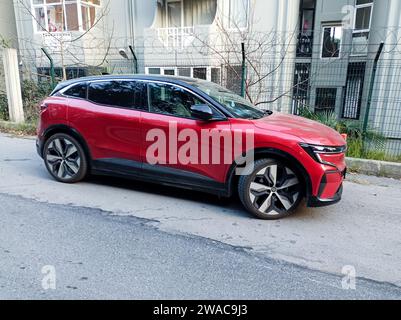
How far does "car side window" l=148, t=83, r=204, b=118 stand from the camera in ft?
13.6

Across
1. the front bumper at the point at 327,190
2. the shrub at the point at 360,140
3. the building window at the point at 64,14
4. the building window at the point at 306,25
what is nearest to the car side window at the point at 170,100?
the front bumper at the point at 327,190

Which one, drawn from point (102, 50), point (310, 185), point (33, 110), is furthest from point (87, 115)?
point (102, 50)

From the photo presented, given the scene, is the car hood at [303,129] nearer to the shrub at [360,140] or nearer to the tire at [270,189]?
the tire at [270,189]

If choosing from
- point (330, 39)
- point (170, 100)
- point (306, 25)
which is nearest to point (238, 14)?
point (306, 25)

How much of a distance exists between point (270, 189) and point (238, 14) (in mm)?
10178

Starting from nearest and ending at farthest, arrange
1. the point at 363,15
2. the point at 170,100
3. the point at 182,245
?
the point at 182,245
the point at 170,100
the point at 363,15

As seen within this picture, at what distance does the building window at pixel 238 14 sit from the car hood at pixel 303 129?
896cm

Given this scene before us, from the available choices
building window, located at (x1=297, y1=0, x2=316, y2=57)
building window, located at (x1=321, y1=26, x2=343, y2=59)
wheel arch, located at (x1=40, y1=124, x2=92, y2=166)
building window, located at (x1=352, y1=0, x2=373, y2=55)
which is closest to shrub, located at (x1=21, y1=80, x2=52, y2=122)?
wheel arch, located at (x1=40, y1=124, x2=92, y2=166)

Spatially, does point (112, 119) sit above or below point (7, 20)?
below

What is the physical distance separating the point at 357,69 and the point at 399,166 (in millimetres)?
6224

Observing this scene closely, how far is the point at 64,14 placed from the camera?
13883mm

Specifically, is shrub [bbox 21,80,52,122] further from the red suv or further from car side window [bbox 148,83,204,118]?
car side window [bbox 148,83,204,118]

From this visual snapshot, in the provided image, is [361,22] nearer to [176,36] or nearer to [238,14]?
[238,14]

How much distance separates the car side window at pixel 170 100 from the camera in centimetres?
414
